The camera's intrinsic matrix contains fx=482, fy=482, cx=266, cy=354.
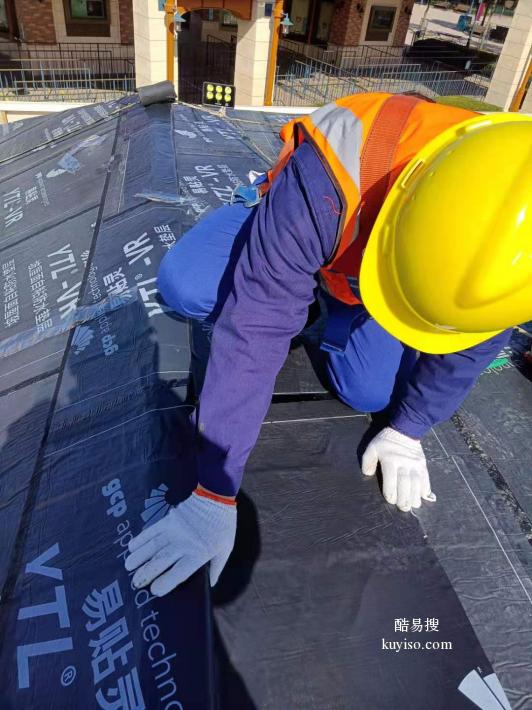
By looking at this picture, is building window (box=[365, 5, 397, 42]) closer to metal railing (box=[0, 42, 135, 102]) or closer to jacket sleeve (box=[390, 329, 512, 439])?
metal railing (box=[0, 42, 135, 102])

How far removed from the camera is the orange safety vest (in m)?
1.29

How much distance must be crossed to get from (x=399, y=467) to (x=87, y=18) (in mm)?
13314

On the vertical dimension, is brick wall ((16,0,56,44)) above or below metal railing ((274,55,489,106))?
above

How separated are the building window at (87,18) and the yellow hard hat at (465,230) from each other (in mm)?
13008

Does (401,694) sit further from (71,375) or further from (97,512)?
(71,375)

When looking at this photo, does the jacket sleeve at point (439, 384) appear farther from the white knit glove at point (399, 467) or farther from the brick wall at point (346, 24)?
the brick wall at point (346, 24)

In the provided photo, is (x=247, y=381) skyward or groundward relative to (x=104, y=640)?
skyward

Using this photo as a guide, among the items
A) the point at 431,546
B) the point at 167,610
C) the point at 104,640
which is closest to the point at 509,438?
the point at 431,546

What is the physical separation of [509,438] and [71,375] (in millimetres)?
1979

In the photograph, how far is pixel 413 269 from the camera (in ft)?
3.72

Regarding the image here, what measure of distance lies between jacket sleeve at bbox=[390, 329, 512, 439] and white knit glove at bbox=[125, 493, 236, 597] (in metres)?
0.76

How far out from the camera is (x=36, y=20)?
35.0ft

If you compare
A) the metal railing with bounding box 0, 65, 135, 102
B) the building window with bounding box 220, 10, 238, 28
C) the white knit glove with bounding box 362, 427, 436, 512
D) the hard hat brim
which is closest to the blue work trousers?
the white knit glove with bounding box 362, 427, 436, 512

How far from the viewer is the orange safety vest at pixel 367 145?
4.22 feet
